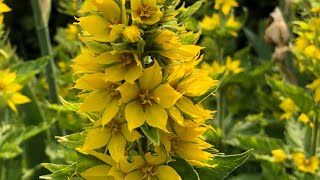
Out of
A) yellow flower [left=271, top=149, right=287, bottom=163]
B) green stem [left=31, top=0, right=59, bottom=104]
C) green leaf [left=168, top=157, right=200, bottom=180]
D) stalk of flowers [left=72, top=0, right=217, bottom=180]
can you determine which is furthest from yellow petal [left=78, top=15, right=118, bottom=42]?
green stem [left=31, top=0, right=59, bottom=104]

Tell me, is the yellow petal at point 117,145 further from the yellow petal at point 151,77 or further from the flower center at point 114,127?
the yellow petal at point 151,77

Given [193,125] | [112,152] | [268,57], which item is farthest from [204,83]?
[268,57]

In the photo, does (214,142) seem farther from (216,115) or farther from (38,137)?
(38,137)

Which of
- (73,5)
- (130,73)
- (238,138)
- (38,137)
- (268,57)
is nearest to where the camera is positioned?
(130,73)

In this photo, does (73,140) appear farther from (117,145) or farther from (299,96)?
(299,96)

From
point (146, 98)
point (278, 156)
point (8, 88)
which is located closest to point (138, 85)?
point (146, 98)

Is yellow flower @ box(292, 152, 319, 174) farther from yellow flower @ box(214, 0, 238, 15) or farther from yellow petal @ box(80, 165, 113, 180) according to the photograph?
yellow petal @ box(80, 165, 113, 180)

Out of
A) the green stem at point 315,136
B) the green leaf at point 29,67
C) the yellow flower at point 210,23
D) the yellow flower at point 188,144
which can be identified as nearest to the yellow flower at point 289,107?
the green stem at point 315,136
